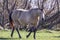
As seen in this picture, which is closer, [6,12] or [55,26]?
[55,26]

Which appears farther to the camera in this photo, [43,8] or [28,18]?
[43,8]

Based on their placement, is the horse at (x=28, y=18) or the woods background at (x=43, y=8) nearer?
the horse at (x=28, y=18)

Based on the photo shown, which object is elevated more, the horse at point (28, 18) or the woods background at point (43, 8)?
the horse at point (28, 18)

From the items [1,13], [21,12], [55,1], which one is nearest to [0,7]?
[1,13]

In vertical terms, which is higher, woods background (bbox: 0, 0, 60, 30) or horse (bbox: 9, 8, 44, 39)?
horse (bbox: 9, 8, 44, 39)

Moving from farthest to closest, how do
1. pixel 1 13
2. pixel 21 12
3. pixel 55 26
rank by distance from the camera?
1. pixel 1 13
2. pixel 55 26
3. pixel 21 12

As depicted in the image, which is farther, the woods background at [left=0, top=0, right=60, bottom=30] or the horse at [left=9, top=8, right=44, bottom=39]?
the woods background at [left=0, top=0, right=60, bottom=30]

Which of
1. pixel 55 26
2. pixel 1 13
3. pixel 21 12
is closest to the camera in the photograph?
pixel 21 12

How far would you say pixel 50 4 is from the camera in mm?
27703

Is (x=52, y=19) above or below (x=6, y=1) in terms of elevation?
below

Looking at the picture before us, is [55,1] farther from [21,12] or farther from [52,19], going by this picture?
[21,12]

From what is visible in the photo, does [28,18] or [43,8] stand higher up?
[28,18]

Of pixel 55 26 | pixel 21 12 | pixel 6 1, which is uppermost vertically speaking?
pixel 21 12

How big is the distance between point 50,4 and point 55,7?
1.18 metres
